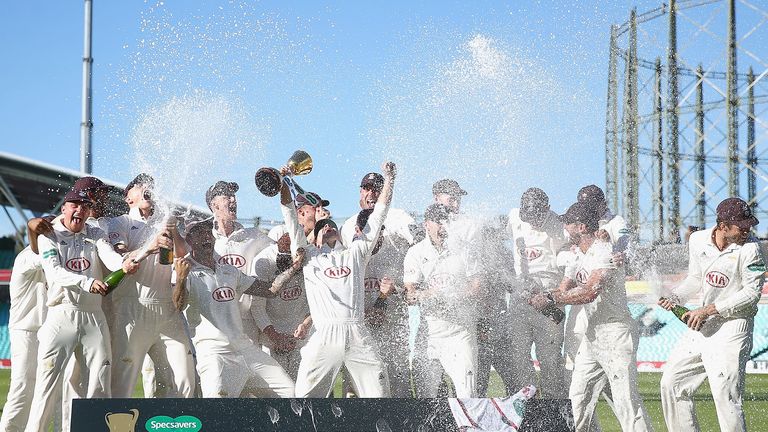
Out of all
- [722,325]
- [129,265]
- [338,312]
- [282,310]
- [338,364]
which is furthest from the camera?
[282,310]

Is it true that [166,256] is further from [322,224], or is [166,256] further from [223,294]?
[322,224]

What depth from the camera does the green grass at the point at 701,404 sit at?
10.8 meters

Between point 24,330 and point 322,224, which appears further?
point 24,330

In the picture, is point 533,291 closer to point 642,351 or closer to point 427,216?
point 427,216

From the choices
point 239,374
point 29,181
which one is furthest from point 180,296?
point 29,181

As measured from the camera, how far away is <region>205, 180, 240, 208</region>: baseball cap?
8469 millimetres

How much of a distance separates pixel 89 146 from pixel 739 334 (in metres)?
9.73

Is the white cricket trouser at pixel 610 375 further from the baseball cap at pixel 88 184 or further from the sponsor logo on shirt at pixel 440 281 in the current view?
the baseball cap at pixel 88 184

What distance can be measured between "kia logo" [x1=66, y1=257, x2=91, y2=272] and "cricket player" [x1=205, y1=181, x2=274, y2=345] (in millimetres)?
1150

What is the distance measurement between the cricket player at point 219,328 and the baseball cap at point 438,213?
122cm

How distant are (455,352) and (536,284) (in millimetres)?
1346

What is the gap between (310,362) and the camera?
25.1 ft

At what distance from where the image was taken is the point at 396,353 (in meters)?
8.62

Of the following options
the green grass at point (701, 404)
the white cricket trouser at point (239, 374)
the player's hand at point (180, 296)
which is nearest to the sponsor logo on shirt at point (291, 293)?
the white cricket trouser at point (239, 374)
